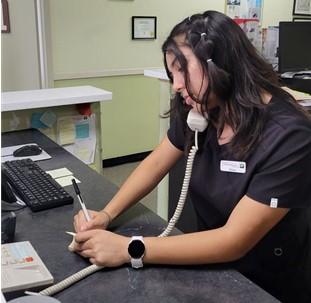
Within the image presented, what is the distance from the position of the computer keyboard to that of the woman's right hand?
119 mm

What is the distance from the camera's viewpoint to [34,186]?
1282 millimetres

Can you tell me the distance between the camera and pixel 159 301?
2.68ft

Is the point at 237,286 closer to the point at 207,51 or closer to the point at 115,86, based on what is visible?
the point at 207,51

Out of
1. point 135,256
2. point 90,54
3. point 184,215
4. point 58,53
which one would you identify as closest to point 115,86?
point 90,54

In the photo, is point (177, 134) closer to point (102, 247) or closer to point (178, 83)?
point (178, 83)

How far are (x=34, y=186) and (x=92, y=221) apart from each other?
30cm

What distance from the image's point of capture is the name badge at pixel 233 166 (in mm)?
1079

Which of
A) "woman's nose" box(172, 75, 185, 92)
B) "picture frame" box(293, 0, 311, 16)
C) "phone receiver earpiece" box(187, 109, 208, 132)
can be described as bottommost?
"phone receiver earpiece" box(187, 109, 208, 132)

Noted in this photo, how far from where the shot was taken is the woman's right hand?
105 cm

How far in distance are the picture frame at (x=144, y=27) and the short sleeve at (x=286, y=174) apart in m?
2.90

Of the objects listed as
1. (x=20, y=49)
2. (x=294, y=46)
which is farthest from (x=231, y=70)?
(x=294, y=46)

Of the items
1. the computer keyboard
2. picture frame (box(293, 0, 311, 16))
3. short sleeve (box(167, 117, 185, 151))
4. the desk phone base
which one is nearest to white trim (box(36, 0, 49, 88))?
the computer keyboard

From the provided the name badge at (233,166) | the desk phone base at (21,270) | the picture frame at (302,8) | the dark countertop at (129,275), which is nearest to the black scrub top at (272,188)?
the name badge at (233,166)

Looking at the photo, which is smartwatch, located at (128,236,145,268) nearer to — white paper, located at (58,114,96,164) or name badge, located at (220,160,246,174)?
name badge, located at (220,160,246,174)
